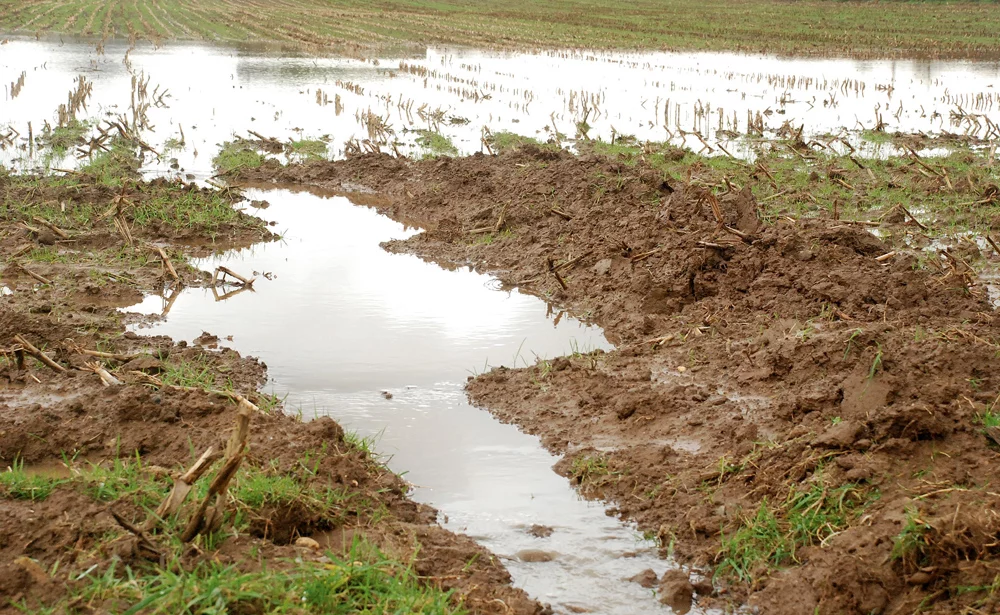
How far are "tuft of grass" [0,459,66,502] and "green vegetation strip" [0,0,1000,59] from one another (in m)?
28.7

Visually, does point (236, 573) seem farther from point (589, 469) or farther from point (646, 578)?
point (589, 469)

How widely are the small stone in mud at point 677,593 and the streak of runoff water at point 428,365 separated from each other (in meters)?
0.06

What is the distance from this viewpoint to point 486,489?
17.6ft

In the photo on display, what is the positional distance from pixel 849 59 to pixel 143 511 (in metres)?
28.7

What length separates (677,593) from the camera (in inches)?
169

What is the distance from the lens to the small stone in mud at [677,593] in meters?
4.27

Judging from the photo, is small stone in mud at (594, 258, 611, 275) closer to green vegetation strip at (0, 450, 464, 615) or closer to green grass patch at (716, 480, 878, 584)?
green grass patch at (716, 480, 878, 584)

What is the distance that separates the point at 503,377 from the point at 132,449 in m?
2.62

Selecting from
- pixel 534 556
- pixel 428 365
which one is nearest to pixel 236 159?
pixel 428 365

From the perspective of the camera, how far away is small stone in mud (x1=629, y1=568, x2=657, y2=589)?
4.43 m

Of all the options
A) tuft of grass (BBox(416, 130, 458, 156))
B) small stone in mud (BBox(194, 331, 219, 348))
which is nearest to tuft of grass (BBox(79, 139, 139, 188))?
tuft of grass (BBox(416, 130, 458, 156))

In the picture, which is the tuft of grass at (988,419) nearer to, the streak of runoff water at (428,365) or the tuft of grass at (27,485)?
the streak of runoff water at (428,365)

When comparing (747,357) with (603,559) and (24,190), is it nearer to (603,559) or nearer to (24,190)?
A: (603,559)

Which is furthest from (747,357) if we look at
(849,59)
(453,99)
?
(849,59)
